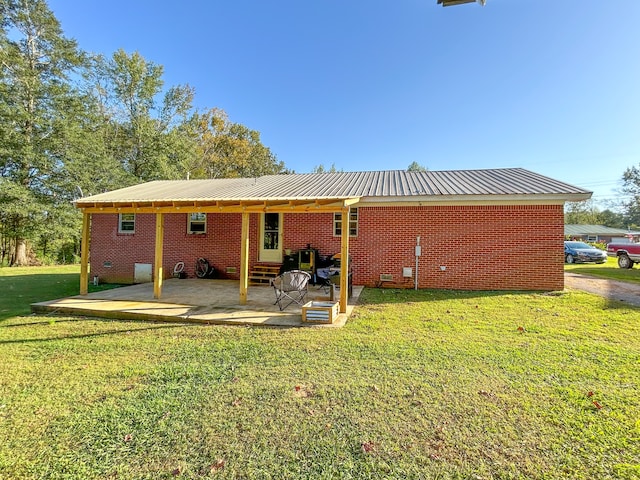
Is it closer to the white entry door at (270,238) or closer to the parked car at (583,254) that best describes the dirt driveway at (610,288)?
the white entry door at (270,238)

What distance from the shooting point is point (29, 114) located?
17297mm

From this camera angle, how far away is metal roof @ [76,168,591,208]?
7493 millimetres

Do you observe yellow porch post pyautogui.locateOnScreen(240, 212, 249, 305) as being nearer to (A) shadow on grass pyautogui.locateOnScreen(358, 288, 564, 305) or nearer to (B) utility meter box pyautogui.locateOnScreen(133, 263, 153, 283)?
(A) shadow on grass pyautogui.locateOnScreen(358, 288, 564, 305)

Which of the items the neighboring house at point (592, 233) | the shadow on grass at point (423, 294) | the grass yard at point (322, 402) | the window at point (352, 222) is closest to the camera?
the grass yard at point (322, 402)

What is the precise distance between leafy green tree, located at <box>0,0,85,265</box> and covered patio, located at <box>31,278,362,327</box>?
1513cm

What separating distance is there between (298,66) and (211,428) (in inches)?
697

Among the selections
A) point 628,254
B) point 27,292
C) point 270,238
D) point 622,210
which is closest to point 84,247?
point 27,292

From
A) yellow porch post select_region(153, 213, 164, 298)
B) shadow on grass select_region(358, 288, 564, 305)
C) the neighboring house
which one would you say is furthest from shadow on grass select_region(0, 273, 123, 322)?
the neighboring house

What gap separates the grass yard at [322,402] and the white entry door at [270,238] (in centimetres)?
492

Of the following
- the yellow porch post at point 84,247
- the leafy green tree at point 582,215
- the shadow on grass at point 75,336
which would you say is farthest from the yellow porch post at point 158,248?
the leafy green tree at point 582,215

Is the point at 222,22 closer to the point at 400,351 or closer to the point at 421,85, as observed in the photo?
the point at 421,85

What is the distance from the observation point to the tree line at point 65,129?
17281 mm

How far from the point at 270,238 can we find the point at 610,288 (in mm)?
10701

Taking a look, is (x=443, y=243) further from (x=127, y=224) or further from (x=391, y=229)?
(x=127, y=224)
